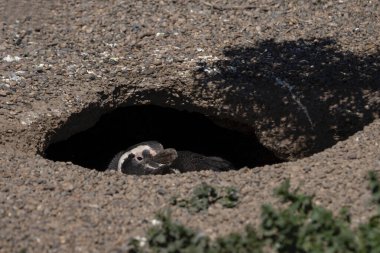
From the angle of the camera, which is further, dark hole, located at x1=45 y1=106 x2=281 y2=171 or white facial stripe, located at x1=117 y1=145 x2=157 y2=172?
dark hole, located at x1=45 y1=106 x2=281 y2=171

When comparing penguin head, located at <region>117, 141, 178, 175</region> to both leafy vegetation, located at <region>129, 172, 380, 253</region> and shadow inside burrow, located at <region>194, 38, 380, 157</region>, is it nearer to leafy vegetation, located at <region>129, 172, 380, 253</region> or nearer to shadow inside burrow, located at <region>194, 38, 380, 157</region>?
shadow inside burrow, located at <region>194, 38, 380, 157</region>

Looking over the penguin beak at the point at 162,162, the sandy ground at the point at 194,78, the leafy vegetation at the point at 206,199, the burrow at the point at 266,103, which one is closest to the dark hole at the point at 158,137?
the burrow at the point at 266,103

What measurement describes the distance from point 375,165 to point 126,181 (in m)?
1.44

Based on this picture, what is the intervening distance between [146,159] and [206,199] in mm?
1964

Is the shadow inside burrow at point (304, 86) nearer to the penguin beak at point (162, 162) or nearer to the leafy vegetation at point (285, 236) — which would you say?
the penguin beak at point (162, 162)

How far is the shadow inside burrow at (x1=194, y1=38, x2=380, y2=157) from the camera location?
A: 24.4 feet

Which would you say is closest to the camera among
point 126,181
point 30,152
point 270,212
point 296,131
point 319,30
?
point 270,212

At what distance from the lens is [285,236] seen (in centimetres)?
514

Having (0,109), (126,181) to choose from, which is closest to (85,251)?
(126,181)

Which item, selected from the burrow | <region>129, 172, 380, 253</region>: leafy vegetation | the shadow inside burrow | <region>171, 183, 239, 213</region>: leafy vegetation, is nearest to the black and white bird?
the burrow

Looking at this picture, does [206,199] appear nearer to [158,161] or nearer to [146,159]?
[158,161]

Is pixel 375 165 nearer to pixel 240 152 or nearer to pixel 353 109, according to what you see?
pixel 353 109

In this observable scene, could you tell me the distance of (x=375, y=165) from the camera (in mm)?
5918

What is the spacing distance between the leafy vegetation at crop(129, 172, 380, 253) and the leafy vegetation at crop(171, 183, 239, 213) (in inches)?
11.8
